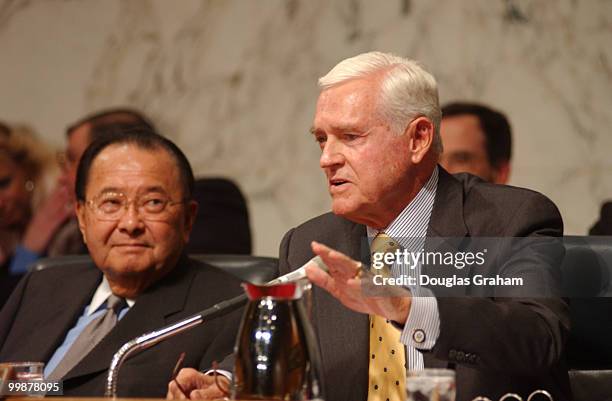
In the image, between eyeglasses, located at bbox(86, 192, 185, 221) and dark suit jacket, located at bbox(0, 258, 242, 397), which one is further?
eyeglasses, located at bbox(86, 192, 185, 221)

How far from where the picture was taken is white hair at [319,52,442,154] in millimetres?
→ 2473

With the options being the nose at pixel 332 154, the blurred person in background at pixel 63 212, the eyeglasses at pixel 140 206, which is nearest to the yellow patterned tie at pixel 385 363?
the nose at pixel 332 154

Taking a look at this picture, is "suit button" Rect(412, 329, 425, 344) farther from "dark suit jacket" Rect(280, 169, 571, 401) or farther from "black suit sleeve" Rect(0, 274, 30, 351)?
"black suit sleeve" Rect(0, 274, 30, 351)

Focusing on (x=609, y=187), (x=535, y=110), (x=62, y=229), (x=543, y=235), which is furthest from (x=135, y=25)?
(x=543, y=235)

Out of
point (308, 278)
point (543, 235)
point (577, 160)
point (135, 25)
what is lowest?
point (308, 278)

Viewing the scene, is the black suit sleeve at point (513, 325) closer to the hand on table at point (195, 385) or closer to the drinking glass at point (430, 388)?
the drinking glass at point (430, 388)

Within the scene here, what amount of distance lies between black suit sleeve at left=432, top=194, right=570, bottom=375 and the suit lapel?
3.23 feet

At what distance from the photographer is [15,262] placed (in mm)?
4180

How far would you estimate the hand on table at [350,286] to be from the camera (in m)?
1.78

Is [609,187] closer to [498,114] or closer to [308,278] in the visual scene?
[498,114]

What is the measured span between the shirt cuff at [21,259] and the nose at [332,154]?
2068mm

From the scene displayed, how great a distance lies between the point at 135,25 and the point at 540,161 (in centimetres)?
169

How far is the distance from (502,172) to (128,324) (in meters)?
1.47
